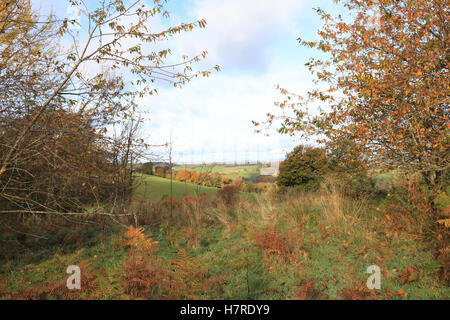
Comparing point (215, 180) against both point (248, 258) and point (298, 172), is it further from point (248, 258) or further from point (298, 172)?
point (248, 258)

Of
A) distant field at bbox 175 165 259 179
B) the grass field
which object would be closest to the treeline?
distant field at bbox 175 165 259 179

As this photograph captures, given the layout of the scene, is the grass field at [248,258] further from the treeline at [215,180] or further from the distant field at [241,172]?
the distant field at [241,172]

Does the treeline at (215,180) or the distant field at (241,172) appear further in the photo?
the distant field at (241,172)

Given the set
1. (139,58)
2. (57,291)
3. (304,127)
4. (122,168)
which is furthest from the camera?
(122,168)

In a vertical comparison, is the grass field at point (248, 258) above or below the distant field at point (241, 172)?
below

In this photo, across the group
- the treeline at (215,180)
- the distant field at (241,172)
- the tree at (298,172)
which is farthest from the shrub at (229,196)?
the distant field at (241,172)

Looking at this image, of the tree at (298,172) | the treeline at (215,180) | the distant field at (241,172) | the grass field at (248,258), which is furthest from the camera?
the distant field at (241,172)

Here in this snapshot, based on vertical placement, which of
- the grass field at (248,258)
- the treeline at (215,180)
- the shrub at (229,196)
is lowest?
the grass field at (248,258)

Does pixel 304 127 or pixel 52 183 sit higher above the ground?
pixel 304 127

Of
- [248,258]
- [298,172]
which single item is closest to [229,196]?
[298,172]

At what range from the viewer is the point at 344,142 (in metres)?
6.58
